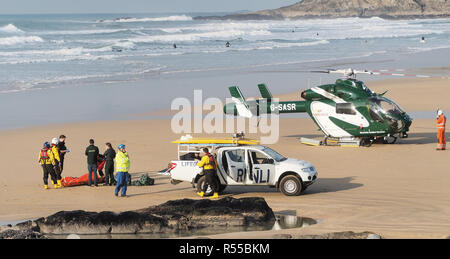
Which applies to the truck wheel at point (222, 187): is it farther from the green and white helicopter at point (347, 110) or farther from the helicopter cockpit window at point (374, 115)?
the helicopter cockpit window at point (374, 115)

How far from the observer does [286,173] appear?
1822 centimetres

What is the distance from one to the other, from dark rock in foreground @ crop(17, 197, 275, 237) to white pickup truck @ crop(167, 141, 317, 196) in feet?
8.76

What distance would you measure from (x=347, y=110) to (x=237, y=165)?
8211 mm

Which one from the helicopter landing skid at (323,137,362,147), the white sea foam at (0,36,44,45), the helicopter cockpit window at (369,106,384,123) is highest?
the white sea foam at (0,36,44,45)

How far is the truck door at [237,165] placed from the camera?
59.7 feet

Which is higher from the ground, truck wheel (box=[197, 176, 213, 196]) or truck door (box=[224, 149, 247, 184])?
truck door (box=[224, 149, 247, 184])

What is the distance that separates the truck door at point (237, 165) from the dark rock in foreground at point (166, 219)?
268cm

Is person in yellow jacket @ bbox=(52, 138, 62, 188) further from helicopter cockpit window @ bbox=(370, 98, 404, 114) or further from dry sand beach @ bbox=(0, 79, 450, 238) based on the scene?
helicopter cockpit window @ bbox=(370, 98, 404, 114)

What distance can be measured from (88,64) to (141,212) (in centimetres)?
4216

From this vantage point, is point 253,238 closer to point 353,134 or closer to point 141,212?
point 141,212

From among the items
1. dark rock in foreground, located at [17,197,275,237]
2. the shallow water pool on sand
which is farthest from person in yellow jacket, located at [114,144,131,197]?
the shallow water pool on sand

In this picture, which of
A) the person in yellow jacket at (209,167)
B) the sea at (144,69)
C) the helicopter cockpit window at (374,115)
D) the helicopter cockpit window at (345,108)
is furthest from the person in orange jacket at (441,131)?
the person in yellow jacket at (209,167)

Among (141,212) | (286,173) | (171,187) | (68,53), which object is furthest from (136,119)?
(68,53)

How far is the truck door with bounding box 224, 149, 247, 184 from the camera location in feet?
59.7
